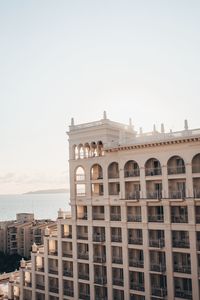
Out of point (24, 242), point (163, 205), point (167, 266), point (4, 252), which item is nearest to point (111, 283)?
point (167, 266)

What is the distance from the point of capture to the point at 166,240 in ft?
136

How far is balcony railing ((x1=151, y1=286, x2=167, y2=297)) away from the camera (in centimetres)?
4109

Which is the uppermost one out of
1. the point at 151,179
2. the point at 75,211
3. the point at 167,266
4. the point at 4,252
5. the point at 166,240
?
the point at 151,179

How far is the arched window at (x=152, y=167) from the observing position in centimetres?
4378

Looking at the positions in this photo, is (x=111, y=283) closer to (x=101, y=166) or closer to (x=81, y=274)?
(x=81, y=274)

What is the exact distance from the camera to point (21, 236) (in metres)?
129

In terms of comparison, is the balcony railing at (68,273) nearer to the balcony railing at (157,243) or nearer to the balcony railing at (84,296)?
the balcony railing at (84,296)

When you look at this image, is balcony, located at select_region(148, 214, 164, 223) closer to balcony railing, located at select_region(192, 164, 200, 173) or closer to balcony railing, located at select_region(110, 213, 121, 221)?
balcony railing, located at select_region(110, 213, 121, 221)

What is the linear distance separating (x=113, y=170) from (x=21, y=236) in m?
92.3

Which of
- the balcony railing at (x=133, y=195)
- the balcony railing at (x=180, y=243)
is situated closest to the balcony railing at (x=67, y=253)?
Result: the balcony railing at (x=133, y=195)

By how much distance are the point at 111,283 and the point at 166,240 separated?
10.3m

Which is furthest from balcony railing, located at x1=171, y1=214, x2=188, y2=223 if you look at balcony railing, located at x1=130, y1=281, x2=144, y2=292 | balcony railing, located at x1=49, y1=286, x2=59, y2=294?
balcony railing, located at x1=49, y1=286, x2=59, y2=294

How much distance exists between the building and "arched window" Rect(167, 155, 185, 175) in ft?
296

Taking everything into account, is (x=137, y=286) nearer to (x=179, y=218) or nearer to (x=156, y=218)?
(x=156, y=218)
